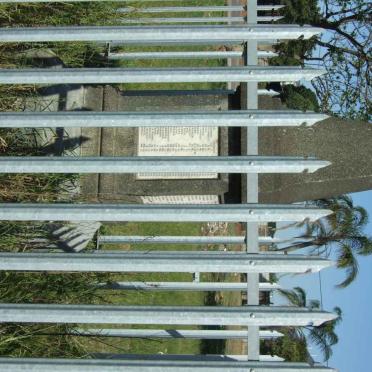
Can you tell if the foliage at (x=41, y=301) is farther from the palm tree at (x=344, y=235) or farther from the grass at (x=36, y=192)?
the palm tree at (x=344, y=235)

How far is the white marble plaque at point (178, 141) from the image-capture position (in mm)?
5414

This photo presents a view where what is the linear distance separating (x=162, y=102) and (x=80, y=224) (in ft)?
4.65

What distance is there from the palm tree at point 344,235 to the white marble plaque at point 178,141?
1200 centimetres

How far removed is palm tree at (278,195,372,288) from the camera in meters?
17.1

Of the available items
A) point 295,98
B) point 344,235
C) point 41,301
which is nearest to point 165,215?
point 41,301

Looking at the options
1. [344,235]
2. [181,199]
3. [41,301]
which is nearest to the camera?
[41,301]

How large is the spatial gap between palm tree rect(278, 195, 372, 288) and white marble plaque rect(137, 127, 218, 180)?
39.4ft

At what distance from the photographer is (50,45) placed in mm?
4910

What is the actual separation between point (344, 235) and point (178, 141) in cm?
1327

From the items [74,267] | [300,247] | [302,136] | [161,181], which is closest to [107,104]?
[161,181]

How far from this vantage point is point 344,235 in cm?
1755

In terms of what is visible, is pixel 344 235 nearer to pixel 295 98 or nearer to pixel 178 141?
pixel 295 98

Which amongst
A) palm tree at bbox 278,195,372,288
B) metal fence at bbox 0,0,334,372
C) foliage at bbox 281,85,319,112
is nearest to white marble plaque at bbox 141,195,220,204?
foliage at bbox 281,85,319,112

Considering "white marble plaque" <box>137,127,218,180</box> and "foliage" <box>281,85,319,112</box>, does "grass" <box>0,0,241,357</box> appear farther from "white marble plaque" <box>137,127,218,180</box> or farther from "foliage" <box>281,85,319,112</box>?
"foliage" <box>281,85,319,112</box>
